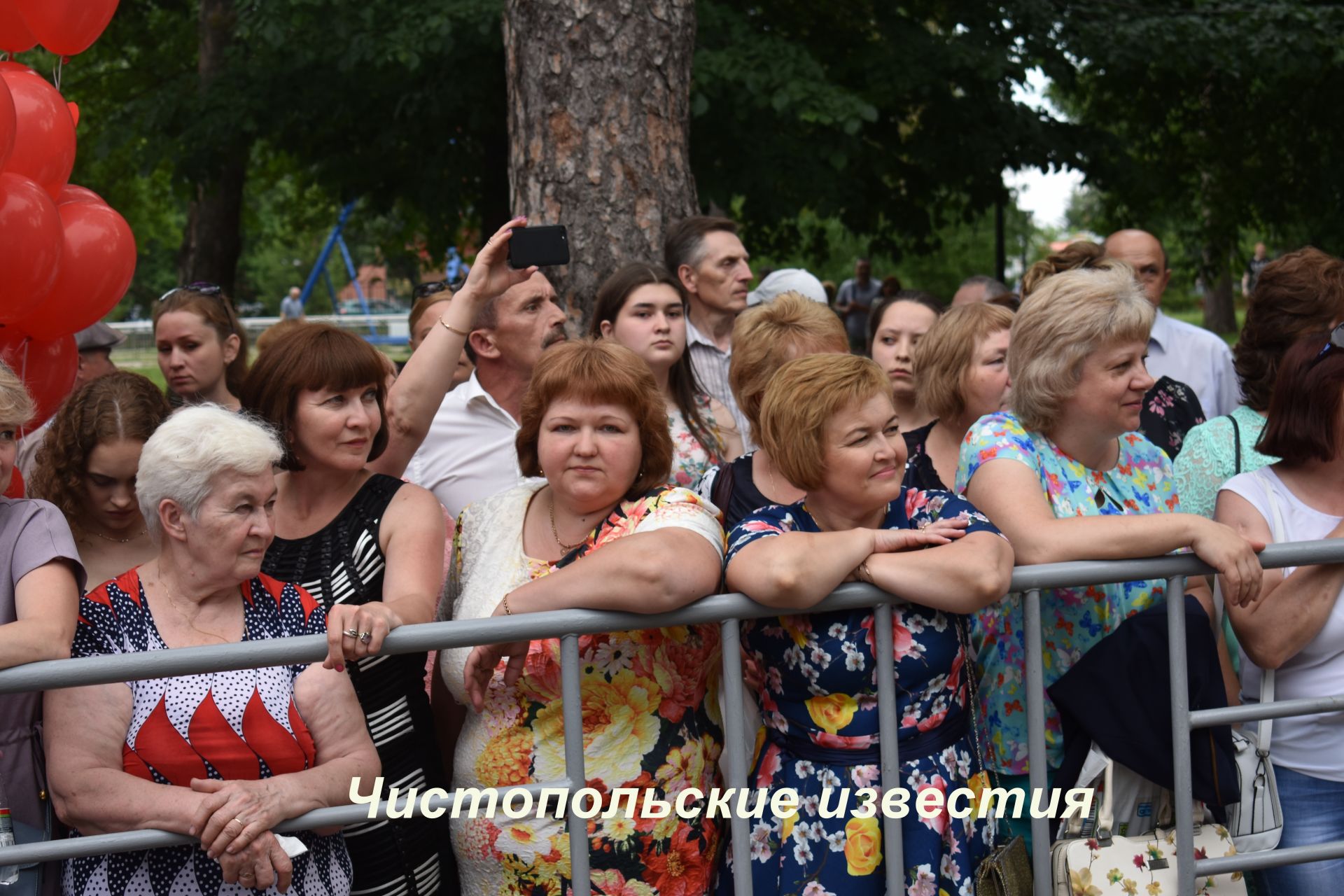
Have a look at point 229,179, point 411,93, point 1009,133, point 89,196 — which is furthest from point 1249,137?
point 89,196

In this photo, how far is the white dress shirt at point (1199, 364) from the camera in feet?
18.0

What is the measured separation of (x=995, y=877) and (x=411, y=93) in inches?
326

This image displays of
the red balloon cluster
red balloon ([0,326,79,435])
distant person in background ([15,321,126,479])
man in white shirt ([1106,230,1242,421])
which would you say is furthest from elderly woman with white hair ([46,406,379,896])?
man in white shirt ([1106,230,1242,421])

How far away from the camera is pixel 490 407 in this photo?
4148 mm

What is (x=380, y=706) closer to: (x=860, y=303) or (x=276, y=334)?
(x=276, y=334)

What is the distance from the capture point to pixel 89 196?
3951 millimetres

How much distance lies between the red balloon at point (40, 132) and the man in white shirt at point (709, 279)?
7.25 ft

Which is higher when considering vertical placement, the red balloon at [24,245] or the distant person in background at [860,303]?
the distant person in background at [860,303]

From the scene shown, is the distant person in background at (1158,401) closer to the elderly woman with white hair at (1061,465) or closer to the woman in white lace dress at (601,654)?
the elderly woman with white hair at (1061,465)

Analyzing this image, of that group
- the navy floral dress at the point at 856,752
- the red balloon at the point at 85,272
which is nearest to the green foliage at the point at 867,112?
the red balloon at the point at 85,272

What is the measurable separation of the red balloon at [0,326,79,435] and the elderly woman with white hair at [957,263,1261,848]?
96.9 inches

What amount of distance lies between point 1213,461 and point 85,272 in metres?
3.05

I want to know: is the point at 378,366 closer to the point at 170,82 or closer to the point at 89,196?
the point at 89,196

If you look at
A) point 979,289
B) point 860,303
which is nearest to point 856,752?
point 979,289
